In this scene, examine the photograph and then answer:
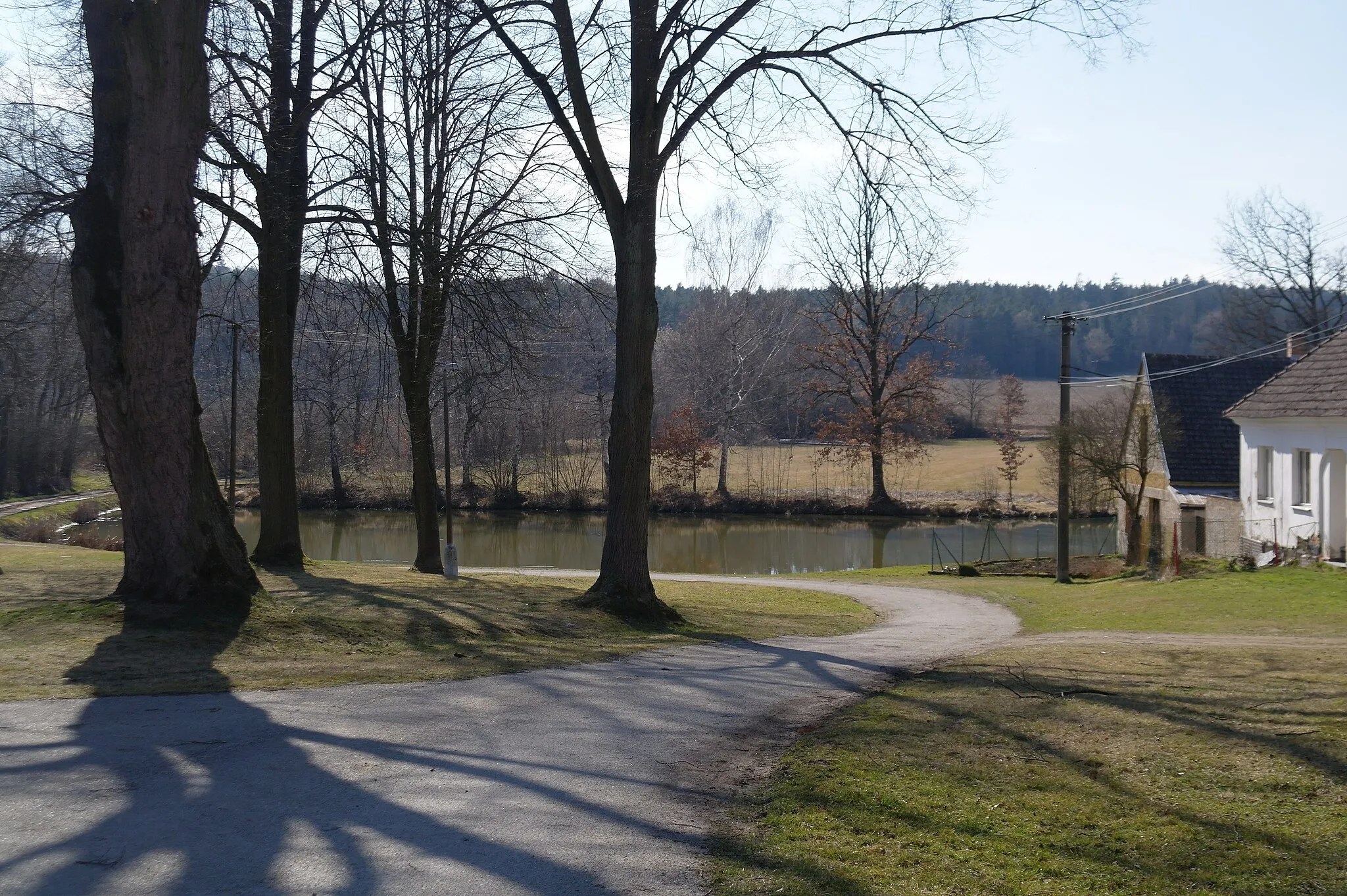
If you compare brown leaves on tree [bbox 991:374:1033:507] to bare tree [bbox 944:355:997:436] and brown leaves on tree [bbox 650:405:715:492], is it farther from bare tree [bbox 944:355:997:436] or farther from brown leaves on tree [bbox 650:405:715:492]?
brown leaves on tree [bbox 650:405:715:492]

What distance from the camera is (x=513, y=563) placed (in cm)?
3553

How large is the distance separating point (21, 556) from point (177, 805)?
57.7 ft

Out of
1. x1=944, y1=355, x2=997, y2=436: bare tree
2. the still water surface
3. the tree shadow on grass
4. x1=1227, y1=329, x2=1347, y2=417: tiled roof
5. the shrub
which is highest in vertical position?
x1=944, y1=355, x2=997, y2=436: bare tree

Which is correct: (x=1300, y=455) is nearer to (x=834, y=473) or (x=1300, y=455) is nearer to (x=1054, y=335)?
(x=834, y=473)

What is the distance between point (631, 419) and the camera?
15.0 m

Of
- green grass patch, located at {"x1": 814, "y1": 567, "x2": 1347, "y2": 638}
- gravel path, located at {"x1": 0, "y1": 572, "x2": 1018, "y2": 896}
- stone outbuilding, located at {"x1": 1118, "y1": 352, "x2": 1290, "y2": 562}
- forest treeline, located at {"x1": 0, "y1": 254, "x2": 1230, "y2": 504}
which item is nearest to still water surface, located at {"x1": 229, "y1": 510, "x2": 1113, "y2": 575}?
Answer: forest treeline, located at {"x1": 0, "y1": 254, "x2": 1230, "y2": 504}

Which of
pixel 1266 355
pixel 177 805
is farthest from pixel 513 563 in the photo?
pixel 177 805

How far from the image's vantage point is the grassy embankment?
16.3 feet

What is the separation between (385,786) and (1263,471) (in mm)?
27404

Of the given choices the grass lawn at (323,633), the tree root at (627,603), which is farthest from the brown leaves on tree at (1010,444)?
the tree root at (627,603)

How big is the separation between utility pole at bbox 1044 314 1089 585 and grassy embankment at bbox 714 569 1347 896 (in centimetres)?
1843

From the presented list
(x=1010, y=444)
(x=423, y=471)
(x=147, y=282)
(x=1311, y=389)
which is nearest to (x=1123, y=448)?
(x=1311, y=389)

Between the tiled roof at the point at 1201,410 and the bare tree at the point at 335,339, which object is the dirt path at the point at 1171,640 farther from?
the tiled roof at the point at 1201,410

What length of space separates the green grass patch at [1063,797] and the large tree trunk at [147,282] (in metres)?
6.61
